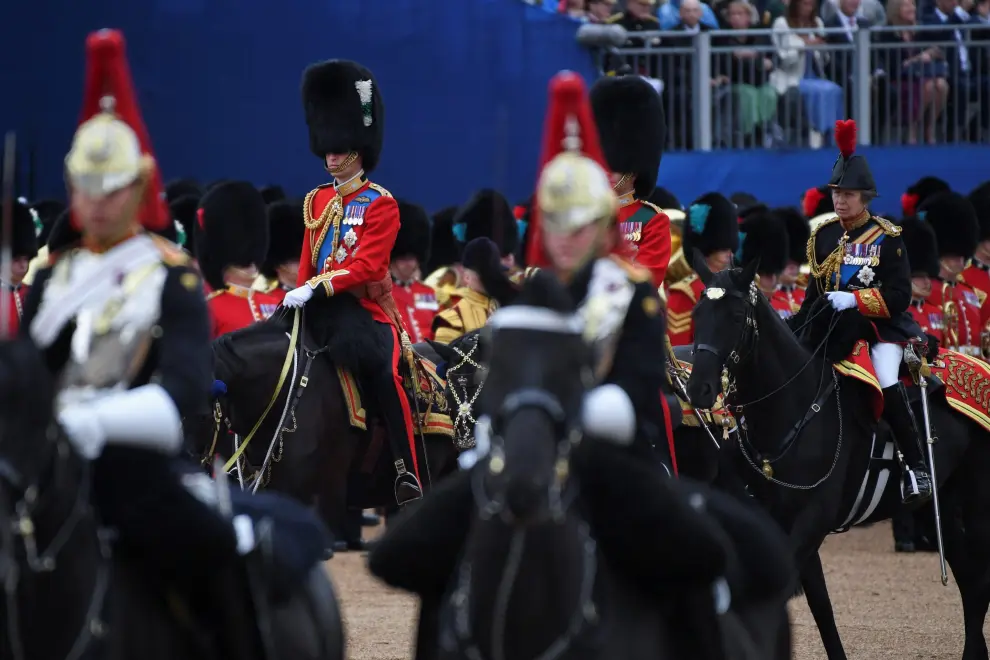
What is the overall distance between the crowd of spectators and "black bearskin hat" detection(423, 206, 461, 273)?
2192mm

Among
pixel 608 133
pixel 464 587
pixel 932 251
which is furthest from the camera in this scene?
pixel 932 251

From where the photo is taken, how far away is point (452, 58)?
15398mm

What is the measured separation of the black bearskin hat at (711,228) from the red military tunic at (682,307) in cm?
49

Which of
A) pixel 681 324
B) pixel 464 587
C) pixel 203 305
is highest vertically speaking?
pixel 203 305

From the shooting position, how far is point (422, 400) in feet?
28.9

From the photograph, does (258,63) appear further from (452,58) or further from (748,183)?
(748,183)

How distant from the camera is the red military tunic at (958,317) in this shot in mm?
12406

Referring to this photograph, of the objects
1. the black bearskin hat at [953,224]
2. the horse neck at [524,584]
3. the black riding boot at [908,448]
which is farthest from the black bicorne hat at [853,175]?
the horse neck at [524,584]

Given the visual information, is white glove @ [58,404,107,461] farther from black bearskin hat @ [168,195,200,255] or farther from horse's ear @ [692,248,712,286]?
black bearskin hat @ [168,195,200,255]

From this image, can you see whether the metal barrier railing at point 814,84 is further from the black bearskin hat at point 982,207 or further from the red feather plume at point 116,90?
the red feather plume at point 116,90

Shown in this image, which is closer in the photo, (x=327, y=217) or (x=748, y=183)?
(x=327, y=217)

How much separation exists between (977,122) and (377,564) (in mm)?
12409

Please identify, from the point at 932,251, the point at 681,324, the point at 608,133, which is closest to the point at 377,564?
the point at 608,133

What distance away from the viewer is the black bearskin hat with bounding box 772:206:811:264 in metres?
14.0
